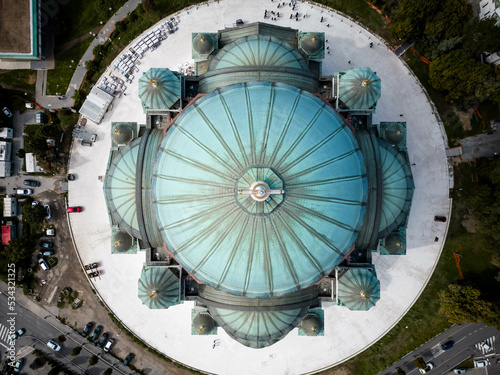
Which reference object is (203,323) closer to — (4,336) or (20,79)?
(4,336)

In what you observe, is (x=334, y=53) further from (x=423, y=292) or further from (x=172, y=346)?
(x=172, y=346)

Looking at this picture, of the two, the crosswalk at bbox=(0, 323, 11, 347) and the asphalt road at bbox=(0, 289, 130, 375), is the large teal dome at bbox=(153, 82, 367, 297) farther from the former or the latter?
Result: the crosswalk at bbox=(0, 323, 11, 347)

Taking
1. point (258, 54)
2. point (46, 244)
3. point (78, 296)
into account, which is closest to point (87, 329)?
point (78, 296)

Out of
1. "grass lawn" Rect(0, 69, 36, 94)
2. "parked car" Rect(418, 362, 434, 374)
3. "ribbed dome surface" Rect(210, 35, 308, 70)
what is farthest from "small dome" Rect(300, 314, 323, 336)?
"grass lawn" Rect(0, 69, 36, 94)

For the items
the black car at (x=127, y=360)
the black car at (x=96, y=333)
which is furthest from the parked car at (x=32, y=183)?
the black car at (x=127, y=360)

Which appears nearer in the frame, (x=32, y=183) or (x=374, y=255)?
(x=374, y=255)

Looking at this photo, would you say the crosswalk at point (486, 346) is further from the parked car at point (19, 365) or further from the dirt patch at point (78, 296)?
the parked car at point (19, 365)
